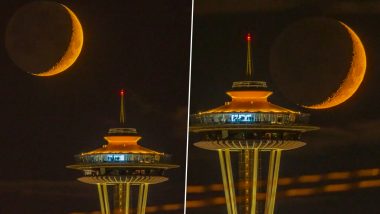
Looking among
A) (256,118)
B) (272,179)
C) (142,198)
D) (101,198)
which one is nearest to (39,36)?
(101,198)

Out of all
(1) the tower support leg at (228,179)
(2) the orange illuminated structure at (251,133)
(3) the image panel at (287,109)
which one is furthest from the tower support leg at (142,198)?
(2) the orange illuminated structure at (251,133)

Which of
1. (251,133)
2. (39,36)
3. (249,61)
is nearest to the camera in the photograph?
(251,133)

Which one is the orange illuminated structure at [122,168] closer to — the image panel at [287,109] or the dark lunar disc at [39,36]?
the image panel at [287,109]

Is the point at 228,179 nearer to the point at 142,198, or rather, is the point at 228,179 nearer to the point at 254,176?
the point at 254,176

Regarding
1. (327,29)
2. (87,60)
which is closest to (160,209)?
(87,60)

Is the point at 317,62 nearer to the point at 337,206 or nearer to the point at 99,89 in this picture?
the point at 337,206

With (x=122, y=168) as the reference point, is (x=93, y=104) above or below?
above
